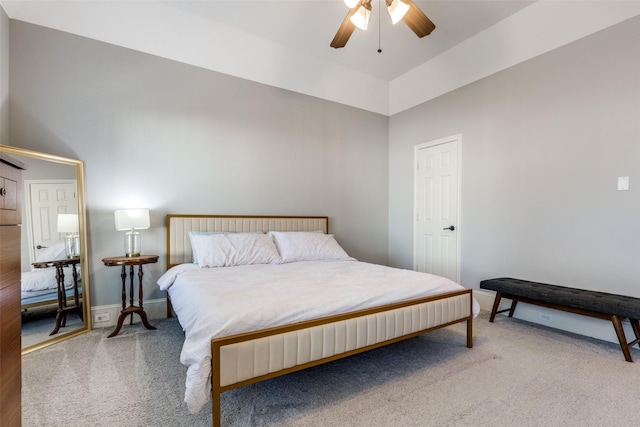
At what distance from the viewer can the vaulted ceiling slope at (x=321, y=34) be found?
2840 millimetres

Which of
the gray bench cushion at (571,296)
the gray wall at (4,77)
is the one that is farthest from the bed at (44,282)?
the gray bench cushion at (571,296)

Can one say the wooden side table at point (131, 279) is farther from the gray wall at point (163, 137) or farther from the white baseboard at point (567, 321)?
the white baseboard at point (567, 321)

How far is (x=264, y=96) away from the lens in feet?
12.5

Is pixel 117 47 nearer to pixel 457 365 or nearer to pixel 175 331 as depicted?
pixel 175 331

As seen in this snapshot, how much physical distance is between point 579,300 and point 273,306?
8.33 feet

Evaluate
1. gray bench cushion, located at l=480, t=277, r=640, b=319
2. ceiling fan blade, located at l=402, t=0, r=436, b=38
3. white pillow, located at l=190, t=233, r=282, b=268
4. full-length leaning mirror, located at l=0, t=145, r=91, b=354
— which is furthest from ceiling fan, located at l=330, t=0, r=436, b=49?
full-length leaning mirror, located at l=0, t=145, r=91, b=354

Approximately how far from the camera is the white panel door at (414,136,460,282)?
12.9 ft

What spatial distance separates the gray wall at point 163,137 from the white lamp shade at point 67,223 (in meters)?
0.17

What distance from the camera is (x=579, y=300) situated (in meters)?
2.44

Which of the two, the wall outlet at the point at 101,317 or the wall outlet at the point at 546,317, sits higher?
the wall outlet at the point at 101,317

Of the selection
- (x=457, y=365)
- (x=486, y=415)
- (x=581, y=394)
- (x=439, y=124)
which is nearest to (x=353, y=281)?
(x=457, y=365)

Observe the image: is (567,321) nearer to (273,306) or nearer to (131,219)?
(273,306)

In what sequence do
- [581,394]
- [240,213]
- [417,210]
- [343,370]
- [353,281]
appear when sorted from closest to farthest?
[581,394] → [343,370] → [353,281] → [240,213] → [417,210]

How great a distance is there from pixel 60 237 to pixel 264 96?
263 cm
